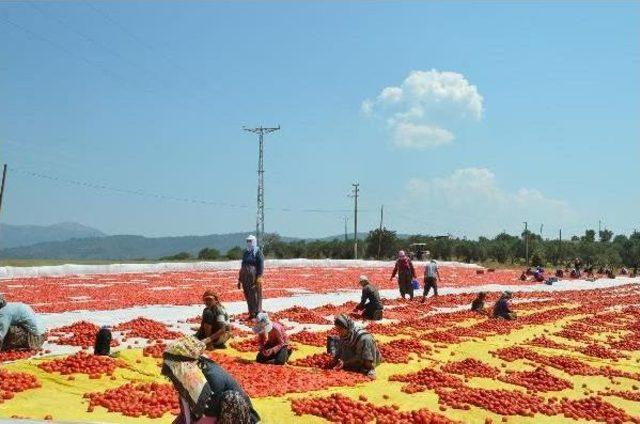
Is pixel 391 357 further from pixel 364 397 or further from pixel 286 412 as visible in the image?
pixel 286 412

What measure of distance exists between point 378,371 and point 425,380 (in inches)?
52.0

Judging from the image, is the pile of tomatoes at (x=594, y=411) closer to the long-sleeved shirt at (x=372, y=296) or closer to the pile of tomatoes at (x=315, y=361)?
the pile of tomatoes at (x=315, y=361)

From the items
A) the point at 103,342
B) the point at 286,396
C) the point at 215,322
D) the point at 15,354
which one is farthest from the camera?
the point at 215,322

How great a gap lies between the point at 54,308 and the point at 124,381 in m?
11.3

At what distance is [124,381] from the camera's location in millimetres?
11055

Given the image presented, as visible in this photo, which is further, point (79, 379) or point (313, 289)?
point (313, 289)

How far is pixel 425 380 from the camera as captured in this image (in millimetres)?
11867

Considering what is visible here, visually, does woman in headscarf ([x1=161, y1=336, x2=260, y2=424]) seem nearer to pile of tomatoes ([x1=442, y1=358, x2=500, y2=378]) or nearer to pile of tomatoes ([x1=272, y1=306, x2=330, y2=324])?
pile of tomatoes ([x1=442, y1=358, x2=500, y2=378])

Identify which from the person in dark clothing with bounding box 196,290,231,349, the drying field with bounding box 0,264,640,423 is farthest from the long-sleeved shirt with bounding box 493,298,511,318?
the person in dark clothing with bounding box 196,290,231,349

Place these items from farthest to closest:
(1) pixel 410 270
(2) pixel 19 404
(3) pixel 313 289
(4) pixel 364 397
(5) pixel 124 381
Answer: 1. (3) pixel 313 289
2. (1) pixel 410 270
3. (5) pixel 124 381
4. (4) pixel 364 397
5. (2) pixel 19 404

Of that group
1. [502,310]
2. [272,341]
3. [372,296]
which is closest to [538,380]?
[272,341]

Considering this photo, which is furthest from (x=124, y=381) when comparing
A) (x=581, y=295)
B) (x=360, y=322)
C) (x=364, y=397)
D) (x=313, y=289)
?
(x=581, y=295)

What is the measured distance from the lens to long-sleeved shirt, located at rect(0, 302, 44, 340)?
1227 cm

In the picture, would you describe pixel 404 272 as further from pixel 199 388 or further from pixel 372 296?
pixel 199 388
